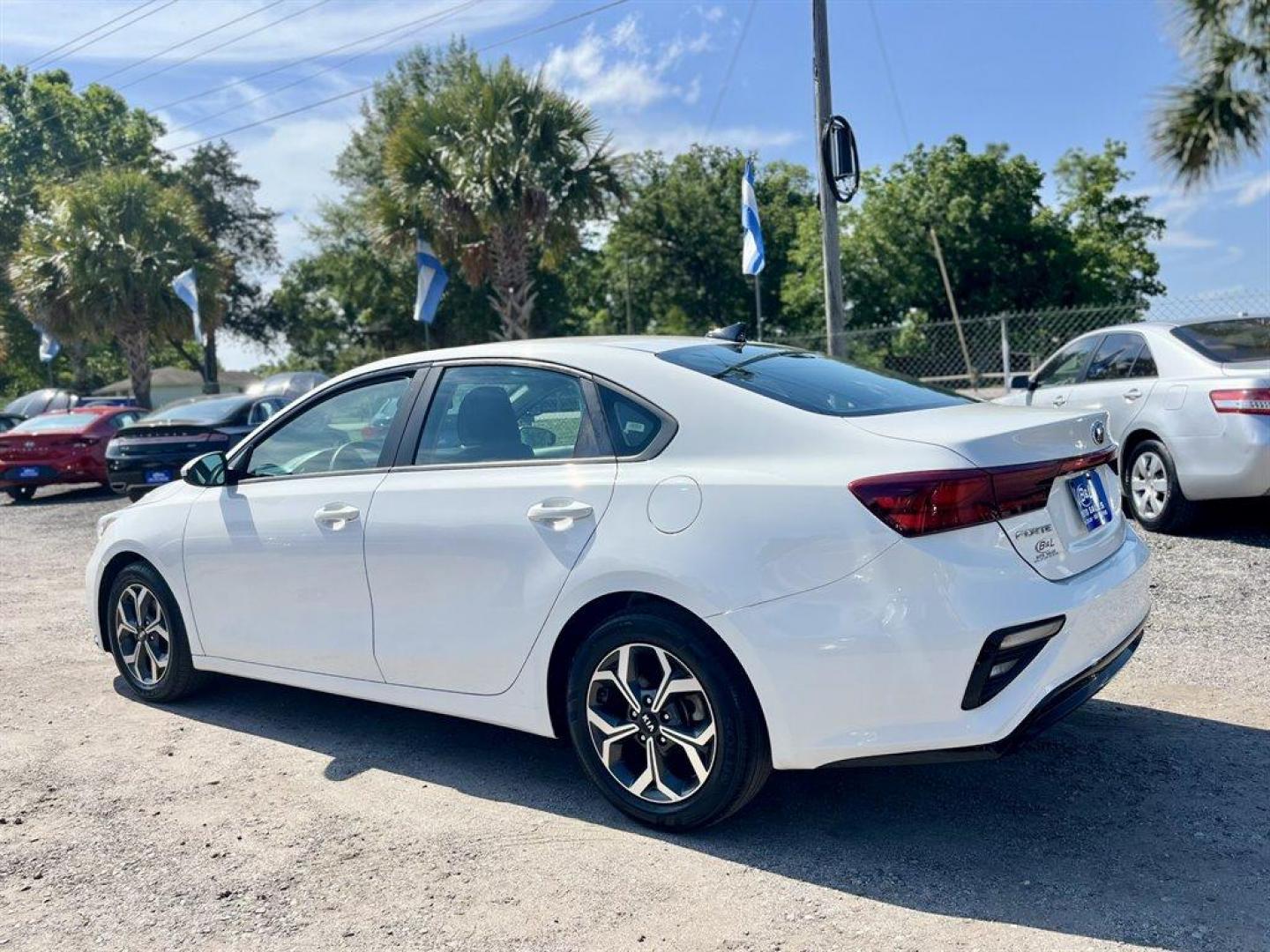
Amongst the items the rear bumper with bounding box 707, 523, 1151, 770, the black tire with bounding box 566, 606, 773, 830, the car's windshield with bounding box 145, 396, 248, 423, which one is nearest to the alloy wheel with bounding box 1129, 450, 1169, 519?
the rear bumper with bounding box 707, 523, 1151, 770

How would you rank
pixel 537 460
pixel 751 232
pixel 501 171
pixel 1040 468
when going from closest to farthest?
pixel 1040 468 → pixel 537 460 → pixel 751 232 → pixel 501 171

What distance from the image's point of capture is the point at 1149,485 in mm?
7984

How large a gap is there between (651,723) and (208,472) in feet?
8.16

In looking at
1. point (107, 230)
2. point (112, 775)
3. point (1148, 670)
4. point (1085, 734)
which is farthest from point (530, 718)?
point (107, 230)

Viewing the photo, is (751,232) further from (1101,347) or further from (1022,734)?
(1022,734)

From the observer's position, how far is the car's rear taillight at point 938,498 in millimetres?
3008

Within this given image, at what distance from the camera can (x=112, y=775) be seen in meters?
4.26

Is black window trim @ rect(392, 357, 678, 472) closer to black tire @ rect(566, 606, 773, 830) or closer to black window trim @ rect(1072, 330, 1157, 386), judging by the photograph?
black tire @ rect(566, 606, 773, 830)

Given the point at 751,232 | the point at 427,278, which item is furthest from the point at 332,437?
the point at 427,278

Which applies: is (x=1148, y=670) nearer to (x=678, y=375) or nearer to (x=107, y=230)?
(x=678, y=375)

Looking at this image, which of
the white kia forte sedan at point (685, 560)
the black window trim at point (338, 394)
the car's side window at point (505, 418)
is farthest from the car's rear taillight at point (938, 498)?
the black window trim at point (338, 394)

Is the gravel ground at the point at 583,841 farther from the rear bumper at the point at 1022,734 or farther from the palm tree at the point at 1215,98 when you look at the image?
the palm tree at the point at 1215,98

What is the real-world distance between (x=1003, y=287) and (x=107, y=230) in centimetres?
3169

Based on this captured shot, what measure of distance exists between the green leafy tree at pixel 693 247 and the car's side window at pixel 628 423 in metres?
43.5
